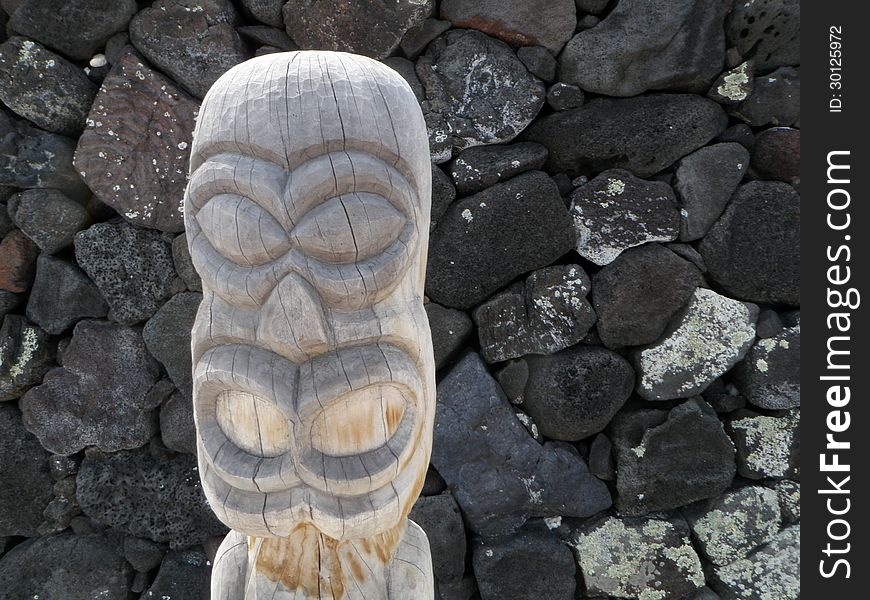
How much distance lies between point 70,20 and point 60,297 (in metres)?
1.03

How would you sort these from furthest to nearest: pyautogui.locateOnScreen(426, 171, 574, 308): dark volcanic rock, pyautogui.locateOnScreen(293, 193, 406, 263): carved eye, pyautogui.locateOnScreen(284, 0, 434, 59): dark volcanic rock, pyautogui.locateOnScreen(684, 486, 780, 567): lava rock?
pyautogui.locateOnScreen(684, 486, 780, 567): lava rock, pyautogui.locateOnScreen(426, 171, 574, 308): dark volcanic rock, pyautogui.locateOnScreen(284, 0, 434, 59): dark volcanic rock, pyautogui.locateOnScreen(293, 193, 406, 263): carved eye

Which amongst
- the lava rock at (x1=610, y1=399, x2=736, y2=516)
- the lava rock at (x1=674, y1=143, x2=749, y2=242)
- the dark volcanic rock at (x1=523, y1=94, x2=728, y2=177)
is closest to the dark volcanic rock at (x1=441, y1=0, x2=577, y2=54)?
the dark volcanic rock at (x1=523, y1=94, x2=728, y2=177)

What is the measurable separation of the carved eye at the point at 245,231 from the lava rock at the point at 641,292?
168cm

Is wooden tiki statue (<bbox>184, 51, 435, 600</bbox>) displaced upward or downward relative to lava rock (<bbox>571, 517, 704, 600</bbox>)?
upward

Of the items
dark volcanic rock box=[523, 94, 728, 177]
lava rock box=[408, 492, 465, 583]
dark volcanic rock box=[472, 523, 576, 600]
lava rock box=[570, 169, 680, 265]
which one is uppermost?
dark volcanic rock box=[523, 94, 728, 177]

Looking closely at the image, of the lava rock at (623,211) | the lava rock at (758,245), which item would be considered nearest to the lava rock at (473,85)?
the lava rock at (623,211)

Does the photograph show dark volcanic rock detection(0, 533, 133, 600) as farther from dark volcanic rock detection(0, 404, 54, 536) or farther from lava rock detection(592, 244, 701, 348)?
lava rock detection(592, 244, 701, 348)

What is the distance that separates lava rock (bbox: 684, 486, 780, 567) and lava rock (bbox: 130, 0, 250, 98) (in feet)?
8.27

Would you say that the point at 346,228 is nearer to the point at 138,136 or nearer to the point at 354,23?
the point at 354,23

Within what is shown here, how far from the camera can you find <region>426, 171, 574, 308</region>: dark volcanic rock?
246 cm

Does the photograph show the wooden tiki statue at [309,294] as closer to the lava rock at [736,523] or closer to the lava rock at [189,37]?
the lava rock at [189,37]

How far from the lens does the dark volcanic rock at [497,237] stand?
2.46 meters

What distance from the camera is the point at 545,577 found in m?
2.61

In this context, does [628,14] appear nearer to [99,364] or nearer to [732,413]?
[732,413]
